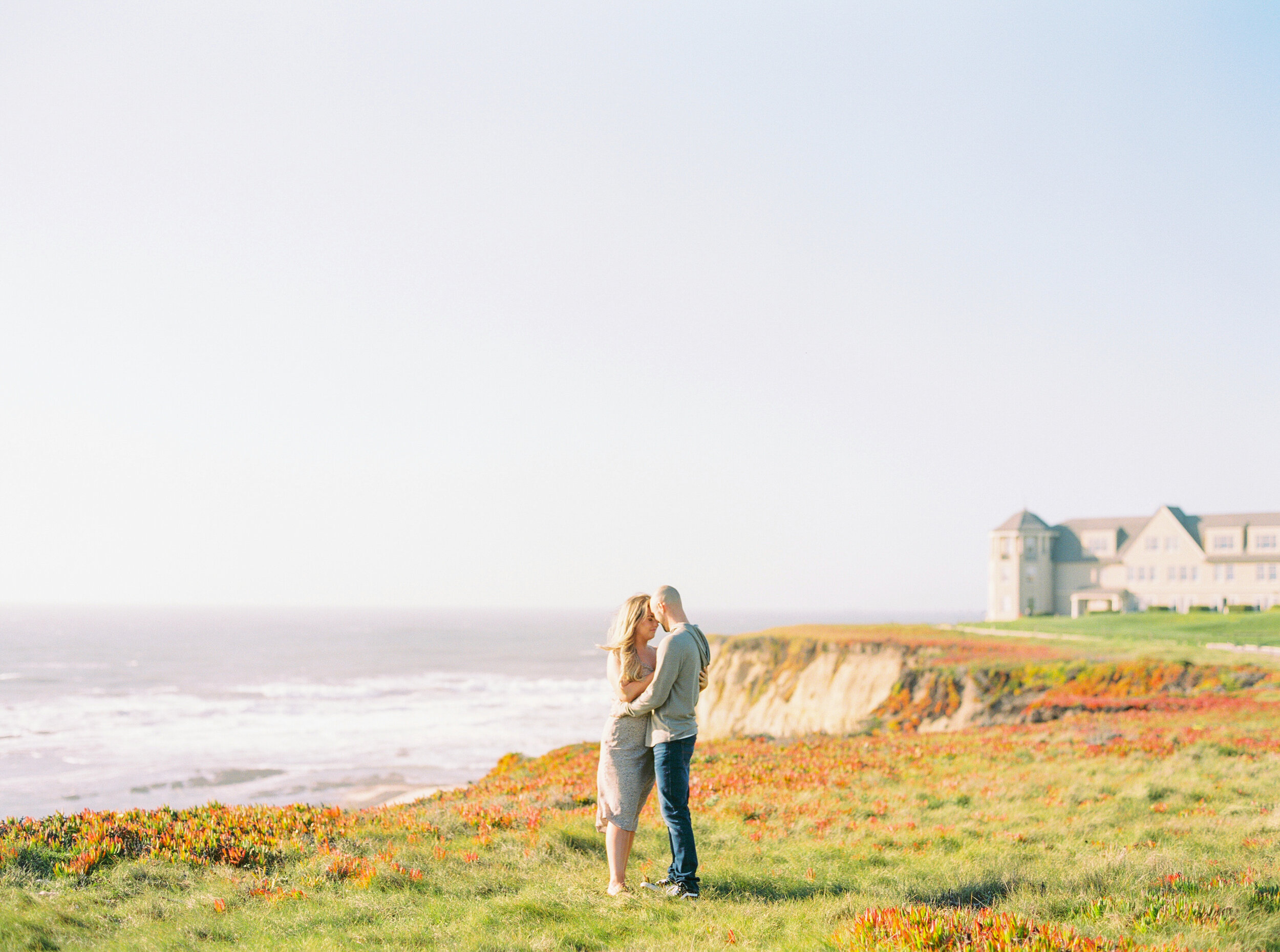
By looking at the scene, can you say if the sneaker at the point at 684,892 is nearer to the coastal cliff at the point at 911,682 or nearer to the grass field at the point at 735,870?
the grass field at the point at 735,870

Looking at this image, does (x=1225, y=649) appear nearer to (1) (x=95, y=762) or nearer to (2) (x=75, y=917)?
(2) (x=75, y=917)

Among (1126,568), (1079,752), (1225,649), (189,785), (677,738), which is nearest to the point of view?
(677,738)

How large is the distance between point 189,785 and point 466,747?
510 inches

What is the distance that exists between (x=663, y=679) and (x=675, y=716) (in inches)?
12.7

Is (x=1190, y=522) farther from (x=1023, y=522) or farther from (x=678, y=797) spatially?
(x=678, y=797)

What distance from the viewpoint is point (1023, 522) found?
6981cm

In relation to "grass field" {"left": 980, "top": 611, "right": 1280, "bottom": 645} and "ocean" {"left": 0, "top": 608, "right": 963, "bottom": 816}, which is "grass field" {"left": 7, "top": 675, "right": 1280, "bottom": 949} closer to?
"ocean" {"left": 0, "top": 608, "right": 963, "bottom": 816}

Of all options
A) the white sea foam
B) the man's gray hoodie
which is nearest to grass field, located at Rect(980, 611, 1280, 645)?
the white sea foam

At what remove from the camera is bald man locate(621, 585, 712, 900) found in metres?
6.38

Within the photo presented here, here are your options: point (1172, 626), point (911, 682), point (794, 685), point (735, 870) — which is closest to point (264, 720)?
point (794, 685)

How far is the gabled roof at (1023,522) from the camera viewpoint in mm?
69625

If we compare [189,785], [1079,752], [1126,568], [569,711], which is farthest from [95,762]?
[1126,568]

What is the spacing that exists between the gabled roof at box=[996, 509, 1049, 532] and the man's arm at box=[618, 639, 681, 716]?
69.4m

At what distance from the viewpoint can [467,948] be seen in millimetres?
5363
